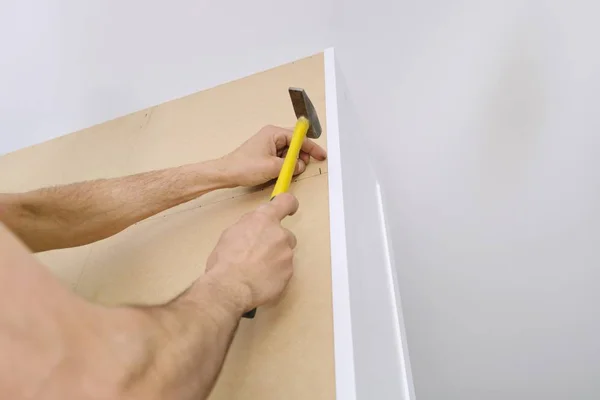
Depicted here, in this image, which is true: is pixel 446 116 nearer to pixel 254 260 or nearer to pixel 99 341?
pixel 254 260

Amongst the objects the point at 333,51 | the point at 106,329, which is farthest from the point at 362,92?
the point at 106,329

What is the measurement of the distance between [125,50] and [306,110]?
0.69m

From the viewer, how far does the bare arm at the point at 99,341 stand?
1.20 ft

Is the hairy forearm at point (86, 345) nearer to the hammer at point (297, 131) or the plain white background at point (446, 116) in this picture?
the hammer at point (297, 131)

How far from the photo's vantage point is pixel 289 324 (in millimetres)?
665

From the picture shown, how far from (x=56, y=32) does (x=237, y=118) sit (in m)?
0.62

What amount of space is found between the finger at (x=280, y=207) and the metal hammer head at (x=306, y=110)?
188 mm

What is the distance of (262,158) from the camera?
2.81 ft

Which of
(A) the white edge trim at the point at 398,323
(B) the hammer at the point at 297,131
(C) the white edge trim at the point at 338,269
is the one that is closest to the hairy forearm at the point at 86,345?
(C) the white edge trim at the point at 338,269

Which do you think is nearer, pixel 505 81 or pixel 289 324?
pixel 289 324

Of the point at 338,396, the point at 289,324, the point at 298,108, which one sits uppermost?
the point at 298,108

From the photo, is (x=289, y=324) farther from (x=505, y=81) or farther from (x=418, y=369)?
(x=418, y=369)

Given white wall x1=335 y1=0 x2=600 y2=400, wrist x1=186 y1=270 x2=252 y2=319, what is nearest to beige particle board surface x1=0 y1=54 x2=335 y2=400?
wrist x1=186 y1=270 x2=252 y2=319

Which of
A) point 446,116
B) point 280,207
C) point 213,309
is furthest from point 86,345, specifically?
point 446,116
